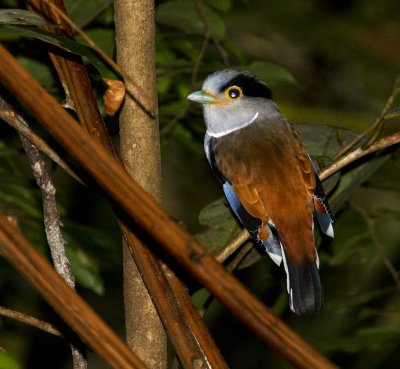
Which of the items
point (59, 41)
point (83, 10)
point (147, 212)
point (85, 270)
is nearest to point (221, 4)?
point (83, 10)

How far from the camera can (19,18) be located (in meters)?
1.57

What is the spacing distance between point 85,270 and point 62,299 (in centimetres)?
190

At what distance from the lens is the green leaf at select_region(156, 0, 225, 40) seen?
3078 millimetres

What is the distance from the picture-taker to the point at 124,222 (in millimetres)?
1416

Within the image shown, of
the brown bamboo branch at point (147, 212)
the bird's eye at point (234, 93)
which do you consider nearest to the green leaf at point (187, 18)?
the bird's eye at point (234, 93)

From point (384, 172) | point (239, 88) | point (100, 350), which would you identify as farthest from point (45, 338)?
point (100, 350)

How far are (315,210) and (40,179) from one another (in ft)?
4.23

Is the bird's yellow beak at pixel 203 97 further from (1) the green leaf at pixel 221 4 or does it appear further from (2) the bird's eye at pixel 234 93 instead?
(1) the green leaf at pixel 221 4

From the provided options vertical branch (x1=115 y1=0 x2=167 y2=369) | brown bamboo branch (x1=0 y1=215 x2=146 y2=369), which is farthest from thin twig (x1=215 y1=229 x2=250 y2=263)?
brown bamboo branch (x1=0 y1=215 x2=146 y2=369)

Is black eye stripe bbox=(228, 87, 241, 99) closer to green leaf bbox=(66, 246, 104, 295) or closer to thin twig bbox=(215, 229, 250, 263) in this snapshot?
green leaf bbox=(66, 246, 104, 295)

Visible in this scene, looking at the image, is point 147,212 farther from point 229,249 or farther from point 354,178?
point 354,178

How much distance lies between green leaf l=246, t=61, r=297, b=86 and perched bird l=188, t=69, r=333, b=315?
0.19 meters

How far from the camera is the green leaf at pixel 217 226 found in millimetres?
2570

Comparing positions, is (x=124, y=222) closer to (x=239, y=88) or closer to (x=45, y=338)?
(x=239, y=88)
